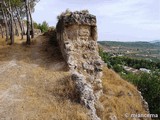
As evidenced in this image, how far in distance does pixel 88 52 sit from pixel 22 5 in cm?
2058

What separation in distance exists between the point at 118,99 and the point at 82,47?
4.63 metres

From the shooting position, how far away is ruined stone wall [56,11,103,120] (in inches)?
850

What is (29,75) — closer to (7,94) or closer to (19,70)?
(19,70)

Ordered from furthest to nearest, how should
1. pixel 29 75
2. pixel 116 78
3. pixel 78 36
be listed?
pixel 116 78
pixel 78 36
pixel 29 75

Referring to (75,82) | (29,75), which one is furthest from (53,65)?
(75,82)

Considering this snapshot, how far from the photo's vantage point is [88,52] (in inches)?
888

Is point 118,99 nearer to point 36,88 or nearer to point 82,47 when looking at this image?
point 82,47

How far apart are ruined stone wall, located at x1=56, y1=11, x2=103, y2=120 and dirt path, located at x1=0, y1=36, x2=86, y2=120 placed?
99 cm

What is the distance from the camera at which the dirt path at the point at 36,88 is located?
16500 millimetres

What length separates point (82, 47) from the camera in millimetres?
22688

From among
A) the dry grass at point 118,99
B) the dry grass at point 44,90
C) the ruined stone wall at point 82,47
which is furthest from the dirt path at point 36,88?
the dry grass at point 118,99

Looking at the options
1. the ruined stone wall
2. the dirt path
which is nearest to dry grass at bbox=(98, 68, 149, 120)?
the ruined stone wall

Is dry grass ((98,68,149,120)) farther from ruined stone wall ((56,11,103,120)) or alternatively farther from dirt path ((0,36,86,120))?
dirt path ((0,36,86,120))

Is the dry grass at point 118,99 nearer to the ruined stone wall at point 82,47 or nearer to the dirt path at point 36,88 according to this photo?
the ruined stone wall at point 82,47
